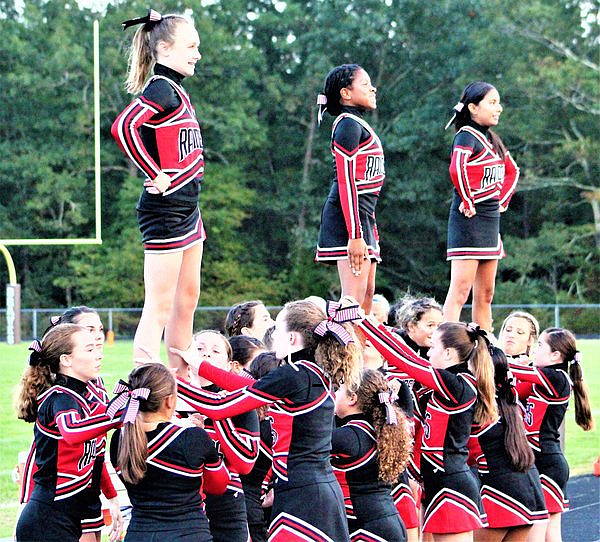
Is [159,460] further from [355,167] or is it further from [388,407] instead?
[355,167]

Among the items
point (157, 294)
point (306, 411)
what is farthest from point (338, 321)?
point (157, 294)

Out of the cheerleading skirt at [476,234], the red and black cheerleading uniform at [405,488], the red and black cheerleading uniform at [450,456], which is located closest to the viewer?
the red and black cheerleading uniform at [450,456]

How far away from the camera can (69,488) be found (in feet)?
15.1

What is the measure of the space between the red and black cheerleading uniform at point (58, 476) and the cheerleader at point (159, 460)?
1.42 feet

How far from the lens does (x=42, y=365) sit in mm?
4770

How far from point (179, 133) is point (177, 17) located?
490mm

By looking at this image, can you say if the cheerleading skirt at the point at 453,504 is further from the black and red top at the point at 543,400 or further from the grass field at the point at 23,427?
the grass field at the point at 23,427

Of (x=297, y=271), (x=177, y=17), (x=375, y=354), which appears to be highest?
(x=177, y=17)

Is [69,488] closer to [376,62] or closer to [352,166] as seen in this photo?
[352,166]

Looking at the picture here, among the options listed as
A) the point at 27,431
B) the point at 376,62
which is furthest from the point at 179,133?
the point at 376,62

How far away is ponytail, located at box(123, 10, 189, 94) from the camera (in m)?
4.86

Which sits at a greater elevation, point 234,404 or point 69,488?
point 234,404

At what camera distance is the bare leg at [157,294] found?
4.75m

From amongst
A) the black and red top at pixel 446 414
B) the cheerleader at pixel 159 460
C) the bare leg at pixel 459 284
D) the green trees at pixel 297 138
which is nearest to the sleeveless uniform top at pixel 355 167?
the black and red top at pixel 446 414
